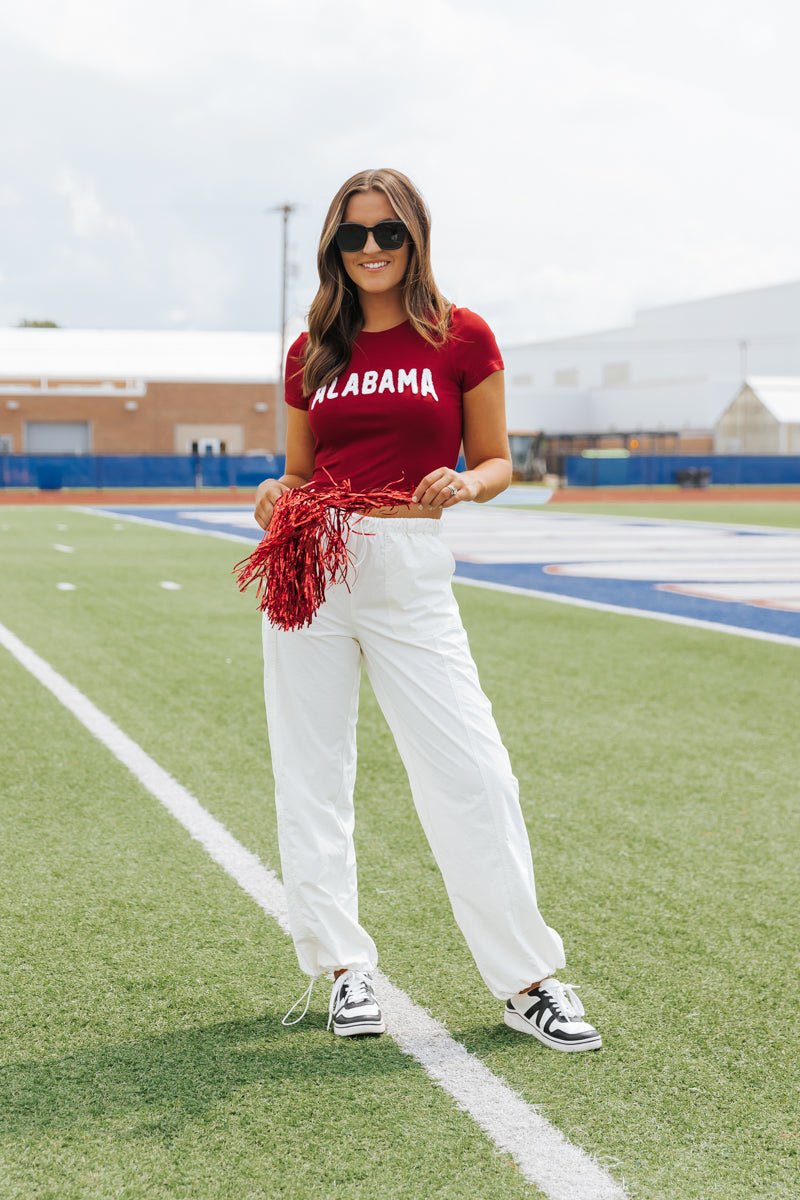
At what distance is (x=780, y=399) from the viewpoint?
203 ft

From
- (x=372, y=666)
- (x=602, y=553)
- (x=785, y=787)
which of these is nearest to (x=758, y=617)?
(x=785, y=787)

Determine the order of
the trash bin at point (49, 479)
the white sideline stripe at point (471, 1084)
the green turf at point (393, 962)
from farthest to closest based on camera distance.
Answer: the trash bin at point (49, 479)
the green turf at point (393, 962)
the white sideline stripe at point (471, 1084)

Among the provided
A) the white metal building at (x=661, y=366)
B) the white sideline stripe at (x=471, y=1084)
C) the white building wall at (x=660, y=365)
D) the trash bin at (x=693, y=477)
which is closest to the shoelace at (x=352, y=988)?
the white sideline stripe at (x=471, y=1084)

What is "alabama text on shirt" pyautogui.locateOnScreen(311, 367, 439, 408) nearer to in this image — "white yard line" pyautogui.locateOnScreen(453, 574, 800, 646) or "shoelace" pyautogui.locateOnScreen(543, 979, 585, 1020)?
"shoelace" pyautogui.locateOnScreen(543, 979, 585, 1020)

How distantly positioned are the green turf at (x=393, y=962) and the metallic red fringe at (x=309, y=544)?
1075mm

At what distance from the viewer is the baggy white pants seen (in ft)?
11.0

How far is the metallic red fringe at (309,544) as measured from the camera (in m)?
3.32

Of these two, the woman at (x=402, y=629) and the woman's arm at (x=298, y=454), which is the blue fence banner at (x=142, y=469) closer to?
the woman's arm at (x=298, y=454)

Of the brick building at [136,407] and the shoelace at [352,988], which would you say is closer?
the shoelace at [352,988]

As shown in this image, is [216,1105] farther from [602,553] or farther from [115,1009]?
[602,553]

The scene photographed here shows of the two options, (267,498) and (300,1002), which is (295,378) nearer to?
(267,498)

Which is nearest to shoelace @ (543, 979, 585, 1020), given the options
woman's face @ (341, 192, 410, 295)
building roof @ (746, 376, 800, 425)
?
woman's face @ (341, 192, 410, 295)

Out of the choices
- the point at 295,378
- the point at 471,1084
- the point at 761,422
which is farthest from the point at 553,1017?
the point at 761,422

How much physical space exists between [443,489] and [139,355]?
65463 millimetres
